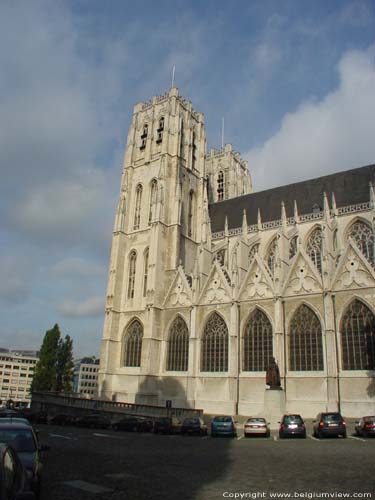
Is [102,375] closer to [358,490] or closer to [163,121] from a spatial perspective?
[163,121]

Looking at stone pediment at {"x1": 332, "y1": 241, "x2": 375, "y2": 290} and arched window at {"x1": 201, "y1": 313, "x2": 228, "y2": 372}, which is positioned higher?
stone pediment at {"x1": 332, "y1": 241, "x2": 375, "y2": 290}

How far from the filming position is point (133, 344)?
115ft

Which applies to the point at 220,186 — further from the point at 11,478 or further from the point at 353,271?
the point at 11,478

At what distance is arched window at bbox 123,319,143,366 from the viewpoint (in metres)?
→ 34.4

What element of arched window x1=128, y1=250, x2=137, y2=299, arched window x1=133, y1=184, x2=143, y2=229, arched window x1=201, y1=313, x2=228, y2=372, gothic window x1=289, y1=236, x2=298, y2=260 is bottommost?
arched window x1=201, y1=313, x2=228, y2=372

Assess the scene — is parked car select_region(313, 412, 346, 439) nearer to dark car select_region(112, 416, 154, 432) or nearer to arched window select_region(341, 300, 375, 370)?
arched window select_region(341, 300, 375, 370)

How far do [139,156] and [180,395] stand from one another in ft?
75.2

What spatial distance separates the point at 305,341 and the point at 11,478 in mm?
25219

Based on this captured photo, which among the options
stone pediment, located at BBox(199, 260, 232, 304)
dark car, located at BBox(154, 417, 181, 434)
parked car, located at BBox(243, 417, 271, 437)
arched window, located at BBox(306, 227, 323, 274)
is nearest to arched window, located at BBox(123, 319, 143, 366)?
stone pediment, located at BBox(199, 260, 232, 304)

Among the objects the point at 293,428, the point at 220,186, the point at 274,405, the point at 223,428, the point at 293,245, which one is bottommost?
the point at 223,428

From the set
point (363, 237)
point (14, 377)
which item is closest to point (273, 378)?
point (363, 237)

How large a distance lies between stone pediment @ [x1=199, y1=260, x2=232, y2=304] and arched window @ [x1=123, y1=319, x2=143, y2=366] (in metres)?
6.28

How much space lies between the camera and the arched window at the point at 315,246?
32.8 m

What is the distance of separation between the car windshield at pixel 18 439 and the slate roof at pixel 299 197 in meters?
31.4
